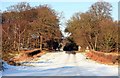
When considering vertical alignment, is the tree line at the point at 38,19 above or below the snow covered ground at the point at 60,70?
above

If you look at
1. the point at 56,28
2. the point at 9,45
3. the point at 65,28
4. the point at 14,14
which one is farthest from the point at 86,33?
the point at 9,45

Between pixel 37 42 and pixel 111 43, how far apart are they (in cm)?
3195

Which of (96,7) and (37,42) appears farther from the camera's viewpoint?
(37,42)

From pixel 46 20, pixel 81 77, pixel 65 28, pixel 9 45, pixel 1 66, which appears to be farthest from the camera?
pixel 65 28

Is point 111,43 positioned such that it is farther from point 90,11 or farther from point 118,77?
point 118,77

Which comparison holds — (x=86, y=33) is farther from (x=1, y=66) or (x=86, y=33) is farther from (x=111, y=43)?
(x=1, y=66)

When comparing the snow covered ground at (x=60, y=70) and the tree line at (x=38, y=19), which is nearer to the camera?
the snow covered ground at (x=60, y=70)

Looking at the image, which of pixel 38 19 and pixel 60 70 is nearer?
pixel 60 70

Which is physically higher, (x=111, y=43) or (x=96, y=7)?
(x=96, y=7)

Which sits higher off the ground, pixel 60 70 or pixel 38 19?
pixel 38 19

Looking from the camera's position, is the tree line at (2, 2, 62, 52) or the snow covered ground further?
the tree line at (2, 2, 62, 52)

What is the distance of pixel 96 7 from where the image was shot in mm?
76250

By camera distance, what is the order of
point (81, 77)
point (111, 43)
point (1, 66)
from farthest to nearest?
1. point (111, 43)
2. point (1, 66)
3. point (81, 77)

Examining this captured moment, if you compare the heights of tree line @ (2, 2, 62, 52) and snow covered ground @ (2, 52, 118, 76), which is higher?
tree line @ (2, 2, 62, 52)
